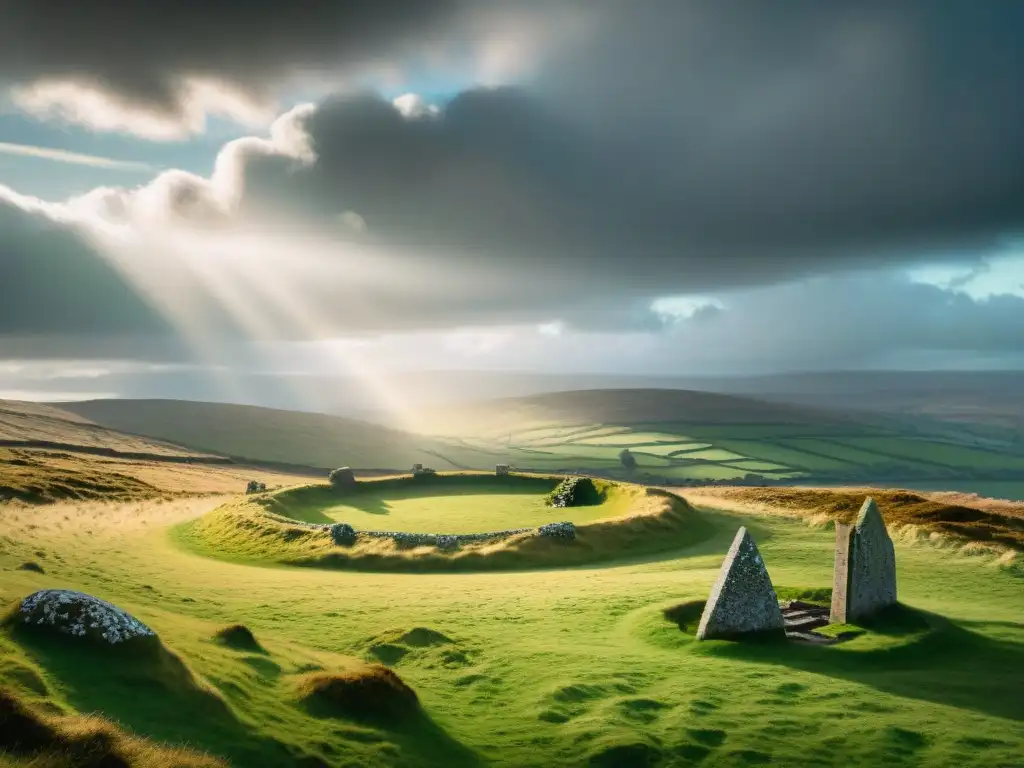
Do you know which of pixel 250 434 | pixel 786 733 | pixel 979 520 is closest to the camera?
pixel 786 733

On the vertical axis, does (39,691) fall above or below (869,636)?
above

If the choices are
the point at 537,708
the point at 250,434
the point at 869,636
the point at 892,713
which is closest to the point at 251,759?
the point at 537,708

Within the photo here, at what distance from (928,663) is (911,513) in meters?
32.6

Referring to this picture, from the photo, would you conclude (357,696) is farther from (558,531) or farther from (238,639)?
(558,531)

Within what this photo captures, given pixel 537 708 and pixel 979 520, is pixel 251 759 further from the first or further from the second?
pixel 979 520

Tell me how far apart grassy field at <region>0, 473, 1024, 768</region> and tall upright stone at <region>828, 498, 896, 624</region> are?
90cm

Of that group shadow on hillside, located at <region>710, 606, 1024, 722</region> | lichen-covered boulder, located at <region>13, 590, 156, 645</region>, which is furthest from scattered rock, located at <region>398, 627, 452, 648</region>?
lichen-covered boulder, located at <region>13, 590, 156, 645</region>

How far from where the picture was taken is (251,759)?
1122 cm

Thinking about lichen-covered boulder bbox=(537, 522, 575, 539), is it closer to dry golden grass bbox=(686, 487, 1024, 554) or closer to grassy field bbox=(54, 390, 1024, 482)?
dry golden grass bbox=(686, 487, 1024, 554)

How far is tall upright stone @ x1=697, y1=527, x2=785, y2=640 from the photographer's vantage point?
2031cm

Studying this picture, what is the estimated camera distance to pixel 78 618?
12.8 meters

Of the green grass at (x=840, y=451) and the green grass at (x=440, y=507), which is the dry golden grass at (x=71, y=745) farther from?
the green grass at (x=840, y=451)

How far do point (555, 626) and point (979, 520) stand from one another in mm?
35222

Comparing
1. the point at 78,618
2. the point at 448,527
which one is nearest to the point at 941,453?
the point at 448,527
